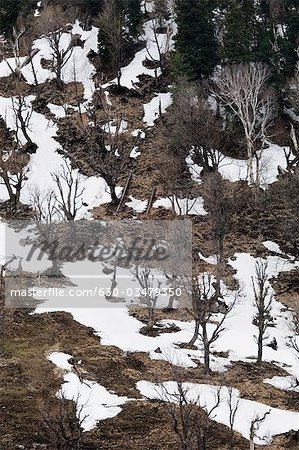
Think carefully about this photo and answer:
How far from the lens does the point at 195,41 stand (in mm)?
48031

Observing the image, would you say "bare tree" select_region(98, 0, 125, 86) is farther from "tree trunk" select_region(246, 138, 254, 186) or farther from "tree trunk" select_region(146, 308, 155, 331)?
"tree trunk" select_region(146, 308, 155, 331)

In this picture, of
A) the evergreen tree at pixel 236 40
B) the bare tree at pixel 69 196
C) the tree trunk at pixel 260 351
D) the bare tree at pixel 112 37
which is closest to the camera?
the tree trunk at pixel 260 351

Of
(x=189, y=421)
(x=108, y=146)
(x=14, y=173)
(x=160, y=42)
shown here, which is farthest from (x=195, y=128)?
(x=189, y=421)

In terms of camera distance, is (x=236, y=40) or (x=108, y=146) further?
(x=236, y=40)

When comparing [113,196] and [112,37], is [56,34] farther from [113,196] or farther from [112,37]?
[113,196]

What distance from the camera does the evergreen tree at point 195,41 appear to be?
155 feet

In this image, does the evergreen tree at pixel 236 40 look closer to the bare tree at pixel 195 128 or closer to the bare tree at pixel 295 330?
the bare tree at pixel 195 128

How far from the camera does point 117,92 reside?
5091cm

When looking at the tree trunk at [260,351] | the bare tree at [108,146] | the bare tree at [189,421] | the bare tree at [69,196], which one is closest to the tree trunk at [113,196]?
the bare tree at [108,146]

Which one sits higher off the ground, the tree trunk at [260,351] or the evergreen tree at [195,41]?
the evergreen tree at [195,41]

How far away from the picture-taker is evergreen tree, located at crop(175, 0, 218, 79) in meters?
47.3

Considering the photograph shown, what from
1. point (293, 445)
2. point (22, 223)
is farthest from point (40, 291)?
point (293, 445)

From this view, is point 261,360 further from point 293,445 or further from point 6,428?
point 6,428

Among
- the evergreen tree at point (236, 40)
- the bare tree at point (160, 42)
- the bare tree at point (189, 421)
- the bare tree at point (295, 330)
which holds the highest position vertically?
the bare tree at point (160, 42)
